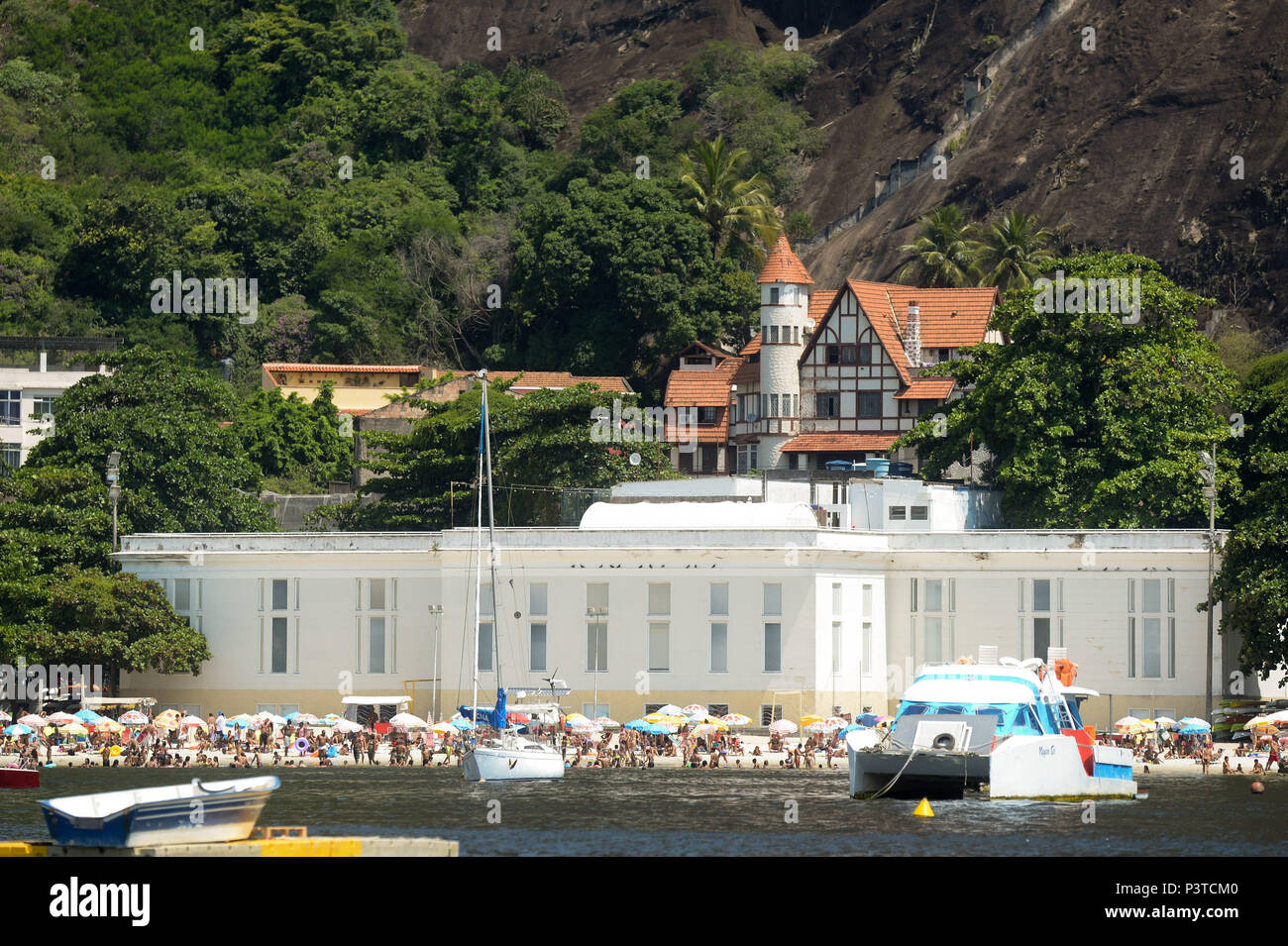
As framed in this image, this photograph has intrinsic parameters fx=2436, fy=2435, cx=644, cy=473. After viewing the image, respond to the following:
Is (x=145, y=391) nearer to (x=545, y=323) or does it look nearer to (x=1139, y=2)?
(x=545, y=323)

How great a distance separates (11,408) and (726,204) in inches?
1822

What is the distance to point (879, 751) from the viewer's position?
71875 millimetres

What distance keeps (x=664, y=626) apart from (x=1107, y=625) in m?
17.7

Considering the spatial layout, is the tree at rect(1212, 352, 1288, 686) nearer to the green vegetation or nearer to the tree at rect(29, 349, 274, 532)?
the tree at rect(29, 349, 274, 532)

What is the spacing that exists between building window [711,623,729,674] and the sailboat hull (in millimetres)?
17343

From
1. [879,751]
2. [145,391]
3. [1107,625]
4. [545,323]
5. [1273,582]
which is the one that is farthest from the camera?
[545,323]

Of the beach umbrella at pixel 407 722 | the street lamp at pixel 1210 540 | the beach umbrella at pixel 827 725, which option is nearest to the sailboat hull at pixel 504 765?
the beach umbrella at pixel 407 722

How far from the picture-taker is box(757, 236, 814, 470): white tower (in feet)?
436

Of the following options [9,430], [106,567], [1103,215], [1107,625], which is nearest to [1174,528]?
[1107,625]

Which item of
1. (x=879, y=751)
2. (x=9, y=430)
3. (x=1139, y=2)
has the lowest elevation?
(x=879, y=751)

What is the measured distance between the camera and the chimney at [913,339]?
132m

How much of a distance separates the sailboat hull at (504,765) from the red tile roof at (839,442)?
171 feet

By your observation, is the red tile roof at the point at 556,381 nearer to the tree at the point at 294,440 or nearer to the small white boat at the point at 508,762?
the tree at the point at 294,440
